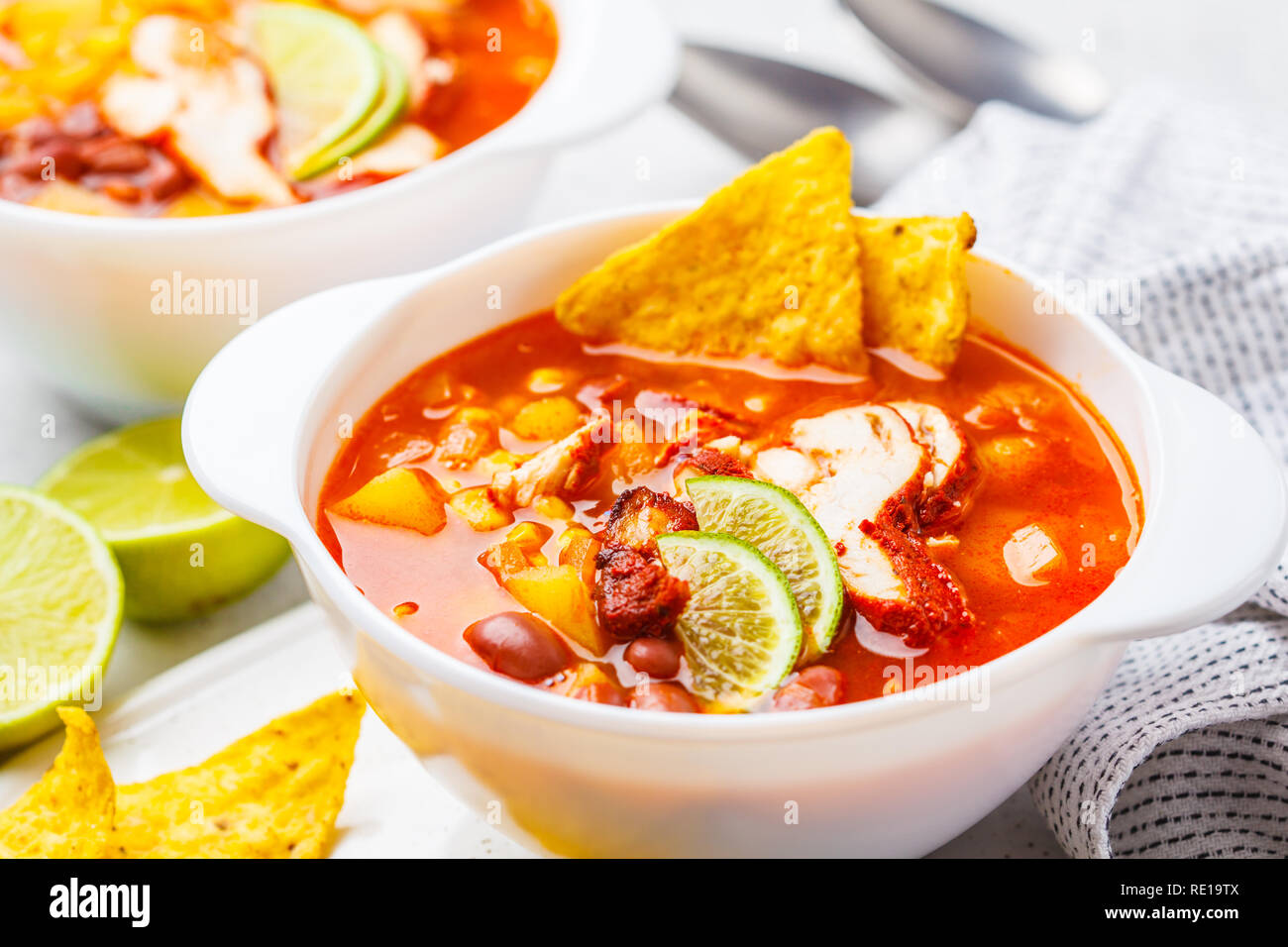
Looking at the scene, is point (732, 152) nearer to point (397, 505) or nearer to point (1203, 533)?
point (397, 505)

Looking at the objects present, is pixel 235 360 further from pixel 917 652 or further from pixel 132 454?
Result: pixel 917 652

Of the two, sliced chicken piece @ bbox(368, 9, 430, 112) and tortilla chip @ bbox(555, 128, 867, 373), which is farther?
sliced chicken piece @ bbox(368, 9, 430, 112)

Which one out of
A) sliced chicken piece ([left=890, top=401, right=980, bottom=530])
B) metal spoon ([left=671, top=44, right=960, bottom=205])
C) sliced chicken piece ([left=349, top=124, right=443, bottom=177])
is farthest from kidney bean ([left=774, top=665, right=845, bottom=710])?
metal spoon ([left=671, top=44, right=960, bottom=205])

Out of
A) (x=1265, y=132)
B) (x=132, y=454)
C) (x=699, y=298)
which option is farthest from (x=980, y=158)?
(x=132, y=454)

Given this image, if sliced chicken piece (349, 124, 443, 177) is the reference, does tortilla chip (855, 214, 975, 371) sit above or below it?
above

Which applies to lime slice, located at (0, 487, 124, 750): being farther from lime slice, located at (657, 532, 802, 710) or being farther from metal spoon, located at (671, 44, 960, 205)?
metal spoon, located at (671, 44, 960, 205)

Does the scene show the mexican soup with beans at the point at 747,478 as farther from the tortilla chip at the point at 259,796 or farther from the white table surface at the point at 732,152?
the white table surface at the point at 732,152

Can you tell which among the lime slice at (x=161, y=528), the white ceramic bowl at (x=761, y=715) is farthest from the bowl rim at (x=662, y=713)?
the lime slice at (x=161, y=528)
